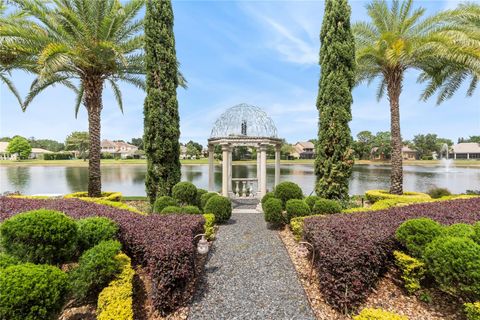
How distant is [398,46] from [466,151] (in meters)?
89.2

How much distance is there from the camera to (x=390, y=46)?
37.6ft

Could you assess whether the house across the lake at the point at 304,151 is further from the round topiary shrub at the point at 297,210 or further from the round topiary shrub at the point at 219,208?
the round topiary shrub at the point at 297,210

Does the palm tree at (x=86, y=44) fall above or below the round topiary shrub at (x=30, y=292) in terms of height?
above

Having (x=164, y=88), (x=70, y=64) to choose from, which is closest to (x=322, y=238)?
(x=164, y=88)

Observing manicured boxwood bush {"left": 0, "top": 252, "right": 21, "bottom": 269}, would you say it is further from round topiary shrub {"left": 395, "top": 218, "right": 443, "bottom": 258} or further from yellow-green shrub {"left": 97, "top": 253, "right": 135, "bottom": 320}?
round topiary shrub {"left": 395, "top": 218, "right": 443, "bottom": 258}

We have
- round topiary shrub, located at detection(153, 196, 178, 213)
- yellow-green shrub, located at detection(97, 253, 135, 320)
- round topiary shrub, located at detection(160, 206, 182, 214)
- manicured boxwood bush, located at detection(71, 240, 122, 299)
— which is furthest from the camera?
round topiary shrub, located at detection(153, 196, 178, 213)

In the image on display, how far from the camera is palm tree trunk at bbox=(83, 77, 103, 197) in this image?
11328 mm

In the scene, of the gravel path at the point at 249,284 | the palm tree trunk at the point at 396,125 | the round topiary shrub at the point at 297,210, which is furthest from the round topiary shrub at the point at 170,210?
the palm tree trunk at the point at 396,125

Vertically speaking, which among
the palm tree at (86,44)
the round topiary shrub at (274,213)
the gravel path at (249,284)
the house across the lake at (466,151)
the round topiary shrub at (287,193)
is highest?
the palm tree at (86,44)

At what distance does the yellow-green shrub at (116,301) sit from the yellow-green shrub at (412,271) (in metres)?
4.76

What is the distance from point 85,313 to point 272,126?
1162 cm

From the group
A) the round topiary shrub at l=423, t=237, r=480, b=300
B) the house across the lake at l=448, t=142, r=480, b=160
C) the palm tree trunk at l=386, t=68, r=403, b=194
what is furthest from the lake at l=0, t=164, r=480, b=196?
the house across the lake at l=448, t=142, r=480, b=160

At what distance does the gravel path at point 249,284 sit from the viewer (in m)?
4.00

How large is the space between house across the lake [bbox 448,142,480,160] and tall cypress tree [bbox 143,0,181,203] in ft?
318
